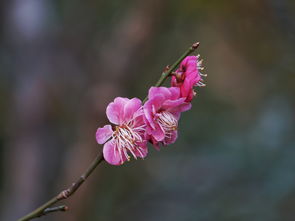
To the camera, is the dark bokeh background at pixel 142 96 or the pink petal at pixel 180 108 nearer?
the pink petal at pixel 180 108

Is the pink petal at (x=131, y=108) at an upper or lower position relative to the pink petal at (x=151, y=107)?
upper

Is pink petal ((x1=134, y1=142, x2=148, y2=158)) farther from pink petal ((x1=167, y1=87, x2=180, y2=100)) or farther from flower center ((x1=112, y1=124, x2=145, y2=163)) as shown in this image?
pink petal ((x1=167, y1=87, x2=180, y2=100))

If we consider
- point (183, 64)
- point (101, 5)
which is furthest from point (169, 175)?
point (183, 64)

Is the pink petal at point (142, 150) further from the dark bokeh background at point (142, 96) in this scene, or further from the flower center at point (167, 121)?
the dark bokeh background at point (142, 96)

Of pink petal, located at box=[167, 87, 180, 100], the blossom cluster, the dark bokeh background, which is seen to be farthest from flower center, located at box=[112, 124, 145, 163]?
the dark bokeh background

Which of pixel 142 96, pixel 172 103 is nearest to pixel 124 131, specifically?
pixel 172 103

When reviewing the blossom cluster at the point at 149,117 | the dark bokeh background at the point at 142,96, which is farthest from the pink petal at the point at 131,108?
the dark bokeh background at the point at 142,96

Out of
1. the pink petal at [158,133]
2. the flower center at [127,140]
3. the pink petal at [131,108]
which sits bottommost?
the pink petal at [158,133]

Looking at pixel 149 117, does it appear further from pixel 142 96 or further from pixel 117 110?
pixel 142 96

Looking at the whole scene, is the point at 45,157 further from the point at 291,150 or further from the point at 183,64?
the point at 183,64
